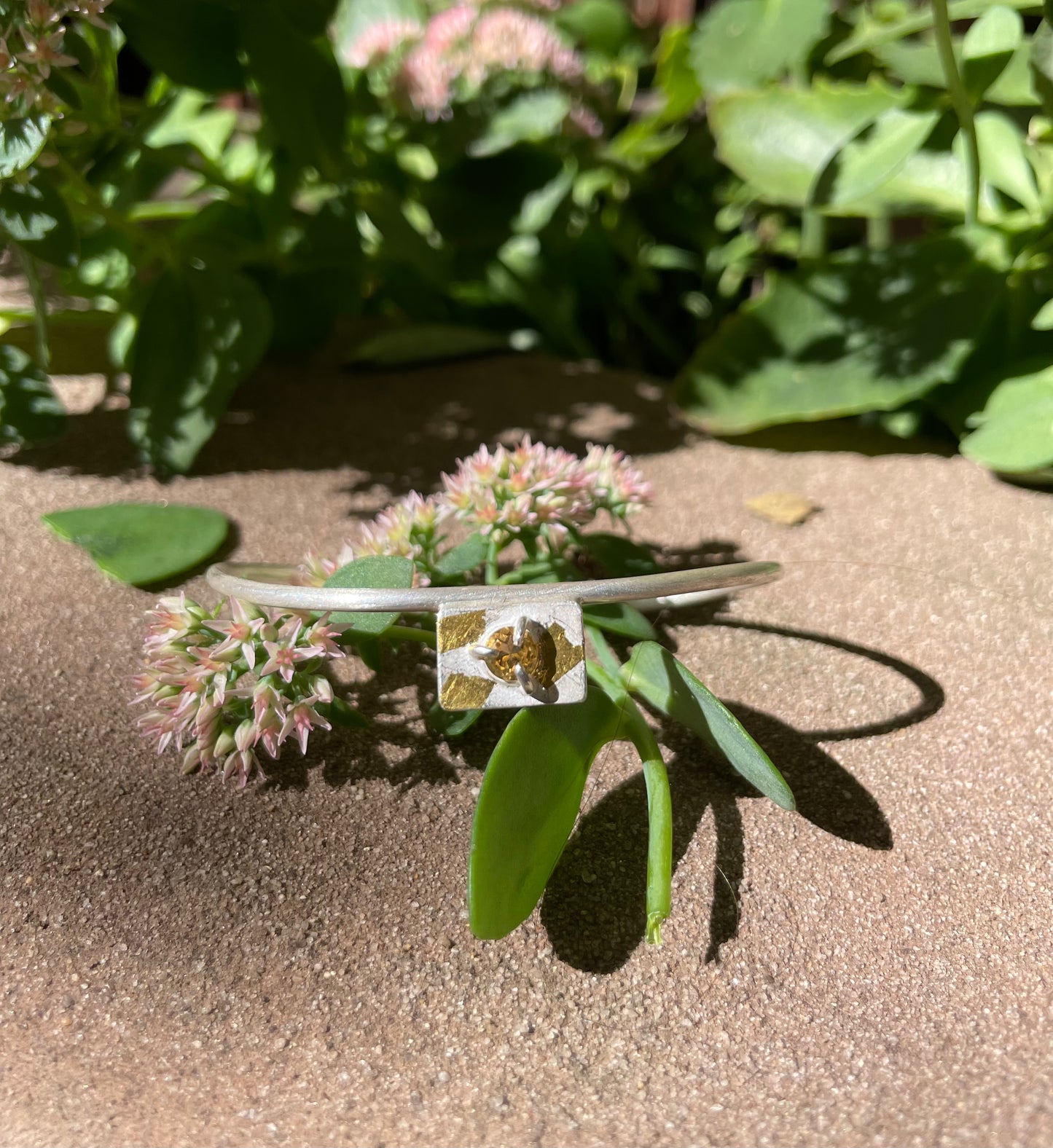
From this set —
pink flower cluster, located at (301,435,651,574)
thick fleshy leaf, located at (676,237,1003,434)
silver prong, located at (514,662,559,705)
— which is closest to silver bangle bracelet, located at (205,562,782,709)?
silver prong, located at (514,662,559,705)

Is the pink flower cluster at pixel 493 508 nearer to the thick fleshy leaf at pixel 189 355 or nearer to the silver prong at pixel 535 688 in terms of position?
the silver prong at pixel 535 688

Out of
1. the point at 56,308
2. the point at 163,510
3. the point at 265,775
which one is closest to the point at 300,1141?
the point at 265,775

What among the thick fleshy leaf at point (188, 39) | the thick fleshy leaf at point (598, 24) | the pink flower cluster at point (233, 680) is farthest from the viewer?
the thick fleshy leaf at point (598, 24)

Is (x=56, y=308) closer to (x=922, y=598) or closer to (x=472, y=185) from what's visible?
(x=472, y=185)

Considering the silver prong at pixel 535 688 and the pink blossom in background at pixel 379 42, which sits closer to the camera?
the silver prong at pixel 535 688

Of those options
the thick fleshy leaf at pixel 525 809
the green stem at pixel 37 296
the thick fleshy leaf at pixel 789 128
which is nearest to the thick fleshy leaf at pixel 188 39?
the green stem at pixel 37 296

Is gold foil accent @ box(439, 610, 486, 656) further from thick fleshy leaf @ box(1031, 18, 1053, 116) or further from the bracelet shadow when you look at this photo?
thick fleshy leaf @ box(1031, 18, 1053, 116)
